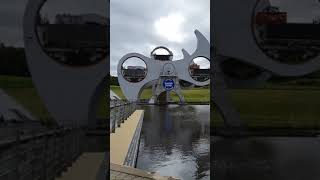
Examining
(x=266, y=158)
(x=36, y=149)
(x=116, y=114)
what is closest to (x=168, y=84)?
(x=116, y=114)

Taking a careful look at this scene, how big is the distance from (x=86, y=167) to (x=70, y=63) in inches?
36.9

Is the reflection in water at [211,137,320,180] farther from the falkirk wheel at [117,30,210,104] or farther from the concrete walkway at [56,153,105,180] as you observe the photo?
the falkirk wheel at [117,30,210,104]

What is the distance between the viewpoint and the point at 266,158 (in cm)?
412

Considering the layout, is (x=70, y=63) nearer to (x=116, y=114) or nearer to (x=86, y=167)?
(x=86, y=167)

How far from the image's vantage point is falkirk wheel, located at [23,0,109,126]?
3.73 meters

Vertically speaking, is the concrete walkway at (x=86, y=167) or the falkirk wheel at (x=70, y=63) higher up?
the falkirk wheel at (x=70, y=63)

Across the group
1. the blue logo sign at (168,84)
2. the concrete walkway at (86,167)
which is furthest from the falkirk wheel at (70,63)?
the blue logo sign at (168,84)

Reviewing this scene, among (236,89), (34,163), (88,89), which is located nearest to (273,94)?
(236,89)

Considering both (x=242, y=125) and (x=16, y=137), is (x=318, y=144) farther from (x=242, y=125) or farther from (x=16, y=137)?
(x=16, y=137)

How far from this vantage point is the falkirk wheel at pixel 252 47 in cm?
396

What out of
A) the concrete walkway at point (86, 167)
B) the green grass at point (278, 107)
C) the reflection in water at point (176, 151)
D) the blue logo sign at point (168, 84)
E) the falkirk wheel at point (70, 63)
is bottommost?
the reflection in water at point (176, 151)

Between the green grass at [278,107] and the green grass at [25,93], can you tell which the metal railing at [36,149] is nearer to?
the green grass at [25,93]

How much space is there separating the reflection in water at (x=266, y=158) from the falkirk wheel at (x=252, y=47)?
223 millimetres

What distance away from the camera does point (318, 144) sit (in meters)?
4.04
